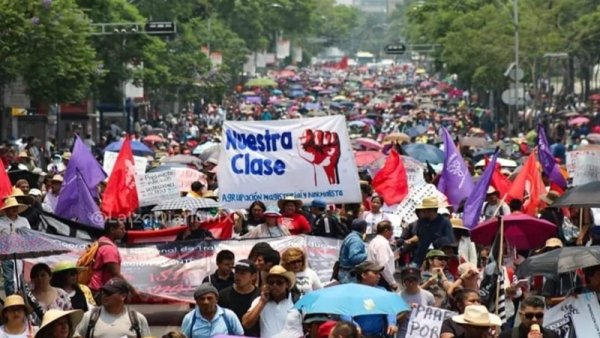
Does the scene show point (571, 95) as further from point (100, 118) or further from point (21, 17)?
point (21, 17)

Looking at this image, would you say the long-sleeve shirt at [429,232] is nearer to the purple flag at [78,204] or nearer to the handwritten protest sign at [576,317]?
the purple flag at [78,204]

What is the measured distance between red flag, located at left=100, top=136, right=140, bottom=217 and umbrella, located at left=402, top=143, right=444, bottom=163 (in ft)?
37.8

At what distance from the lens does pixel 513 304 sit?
1556cm

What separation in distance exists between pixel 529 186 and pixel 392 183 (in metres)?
2.32

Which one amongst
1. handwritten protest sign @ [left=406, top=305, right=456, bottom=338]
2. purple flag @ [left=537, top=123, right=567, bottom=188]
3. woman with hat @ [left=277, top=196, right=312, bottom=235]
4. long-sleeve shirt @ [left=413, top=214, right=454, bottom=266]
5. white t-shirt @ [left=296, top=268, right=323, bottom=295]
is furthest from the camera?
purple flag @ [left=537, top=123, right=567, bottom=188]

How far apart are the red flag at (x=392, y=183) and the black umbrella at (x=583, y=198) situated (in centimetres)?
663

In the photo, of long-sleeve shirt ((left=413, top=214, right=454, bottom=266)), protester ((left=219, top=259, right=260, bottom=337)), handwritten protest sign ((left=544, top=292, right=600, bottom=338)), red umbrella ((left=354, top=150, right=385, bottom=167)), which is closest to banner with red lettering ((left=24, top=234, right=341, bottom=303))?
long-sleeve shirt ((left=413, top=214, right=454, bottom=266))

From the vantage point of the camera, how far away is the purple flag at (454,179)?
23.5m

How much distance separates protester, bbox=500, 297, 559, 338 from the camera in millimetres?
12294

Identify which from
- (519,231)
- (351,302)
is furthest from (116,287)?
(519,231)

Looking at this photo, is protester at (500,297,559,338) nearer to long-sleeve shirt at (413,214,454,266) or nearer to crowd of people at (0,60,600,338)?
crowd of people at (0,60,600,338)

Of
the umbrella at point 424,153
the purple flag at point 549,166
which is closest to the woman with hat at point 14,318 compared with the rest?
the purple flag at point 549,166

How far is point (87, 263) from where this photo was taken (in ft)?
51.8

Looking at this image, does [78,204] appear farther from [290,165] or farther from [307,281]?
[307,281]
